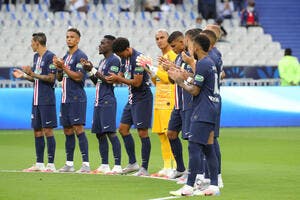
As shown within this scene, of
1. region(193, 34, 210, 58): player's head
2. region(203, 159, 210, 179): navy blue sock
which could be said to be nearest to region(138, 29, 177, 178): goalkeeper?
region(203, 159, 210, 179): navy blue sock

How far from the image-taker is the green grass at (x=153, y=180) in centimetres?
1400

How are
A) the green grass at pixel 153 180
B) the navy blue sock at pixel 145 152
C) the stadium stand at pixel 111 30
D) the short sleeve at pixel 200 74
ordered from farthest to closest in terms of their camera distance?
1. the stadium stand at pixel 111 30
2. the navy blue sock at pixel 145 152
3. the green grass at pixel 153 180
4. the short sleeve at pixel 200 74

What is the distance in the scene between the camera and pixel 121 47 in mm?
17016

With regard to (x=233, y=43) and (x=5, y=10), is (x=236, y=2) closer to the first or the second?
(x=233, y=43)

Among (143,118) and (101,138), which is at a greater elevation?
(143,118)

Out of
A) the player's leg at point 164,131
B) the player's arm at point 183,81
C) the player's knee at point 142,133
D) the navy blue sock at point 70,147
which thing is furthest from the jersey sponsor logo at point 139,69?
the player's arm at point 183,81

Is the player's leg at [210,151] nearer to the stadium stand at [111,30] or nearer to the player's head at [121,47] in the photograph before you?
the player's head at [121,47]

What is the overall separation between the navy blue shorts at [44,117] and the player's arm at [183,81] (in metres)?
Answer: 4.21

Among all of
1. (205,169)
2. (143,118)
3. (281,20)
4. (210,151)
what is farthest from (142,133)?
(281,20)

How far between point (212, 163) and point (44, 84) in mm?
4880

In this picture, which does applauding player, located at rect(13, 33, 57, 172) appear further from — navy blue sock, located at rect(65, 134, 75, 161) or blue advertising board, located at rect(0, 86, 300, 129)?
blue advertising board, located at rect(0, 86, 300, 129)

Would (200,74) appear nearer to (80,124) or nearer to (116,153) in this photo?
(116,153)

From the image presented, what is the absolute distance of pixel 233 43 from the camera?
37.1 m

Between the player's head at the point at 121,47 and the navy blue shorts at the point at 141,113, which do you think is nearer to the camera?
the player's head at the point at 121,47
